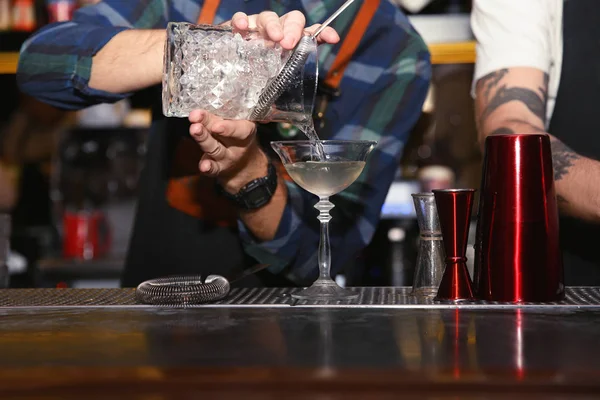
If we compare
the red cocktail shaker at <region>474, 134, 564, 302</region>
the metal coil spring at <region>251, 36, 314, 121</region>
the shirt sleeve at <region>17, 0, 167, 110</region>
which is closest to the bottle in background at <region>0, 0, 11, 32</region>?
the shirt sleeve at <region>17, 0, 167, 110</region>

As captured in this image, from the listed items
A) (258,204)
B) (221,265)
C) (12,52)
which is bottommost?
(221,265)

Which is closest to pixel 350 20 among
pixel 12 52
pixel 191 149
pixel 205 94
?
pixel 191 149

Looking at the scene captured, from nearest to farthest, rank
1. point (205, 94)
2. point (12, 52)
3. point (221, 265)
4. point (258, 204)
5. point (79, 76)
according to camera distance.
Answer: point (205, 94), point (258, 204), point (79, 76), point (221, 265), point (12, 52)

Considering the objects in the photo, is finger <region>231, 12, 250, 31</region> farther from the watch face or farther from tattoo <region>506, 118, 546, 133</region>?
tattoo <region>506, 118, 546, 133</region>

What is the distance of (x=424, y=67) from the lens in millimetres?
1965

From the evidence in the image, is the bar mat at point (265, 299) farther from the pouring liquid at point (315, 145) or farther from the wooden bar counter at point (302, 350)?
the pouring liquid at point (315, 145)

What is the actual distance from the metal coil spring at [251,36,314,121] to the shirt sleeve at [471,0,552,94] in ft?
2.33

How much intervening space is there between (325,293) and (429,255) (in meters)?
0.18

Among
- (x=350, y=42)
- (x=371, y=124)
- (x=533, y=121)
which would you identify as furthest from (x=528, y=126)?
(x=350, y=42)

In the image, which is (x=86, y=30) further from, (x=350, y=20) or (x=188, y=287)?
(x=188, y=287)

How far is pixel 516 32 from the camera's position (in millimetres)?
1733

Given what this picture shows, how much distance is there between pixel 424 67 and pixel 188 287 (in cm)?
101

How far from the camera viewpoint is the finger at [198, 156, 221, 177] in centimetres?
139

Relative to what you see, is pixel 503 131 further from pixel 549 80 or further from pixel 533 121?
pixel 549 80
